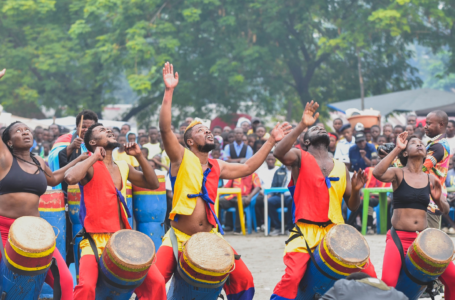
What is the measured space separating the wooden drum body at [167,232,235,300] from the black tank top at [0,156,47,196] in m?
1.49

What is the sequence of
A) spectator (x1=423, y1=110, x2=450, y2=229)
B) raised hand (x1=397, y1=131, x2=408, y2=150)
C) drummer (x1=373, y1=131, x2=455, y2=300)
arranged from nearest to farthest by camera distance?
drummer (x1=373, y1=131, x2=455, y2=300)
raised hand (x1=397, y1=131, x2=408, y2=150)
spectator (x1=423, y1=110, x2=450, y2=229)

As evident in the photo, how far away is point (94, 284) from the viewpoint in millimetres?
5293

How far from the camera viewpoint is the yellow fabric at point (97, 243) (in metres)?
5.52

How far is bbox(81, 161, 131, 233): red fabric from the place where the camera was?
5.63m

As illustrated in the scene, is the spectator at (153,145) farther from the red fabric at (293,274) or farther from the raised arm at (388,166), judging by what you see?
the red fabric at (293,274)

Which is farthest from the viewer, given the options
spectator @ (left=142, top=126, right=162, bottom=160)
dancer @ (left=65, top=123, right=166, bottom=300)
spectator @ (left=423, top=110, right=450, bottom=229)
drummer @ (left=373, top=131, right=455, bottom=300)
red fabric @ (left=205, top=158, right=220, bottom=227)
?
spectator @ (left=142, top=126, right=162, bottom=160)

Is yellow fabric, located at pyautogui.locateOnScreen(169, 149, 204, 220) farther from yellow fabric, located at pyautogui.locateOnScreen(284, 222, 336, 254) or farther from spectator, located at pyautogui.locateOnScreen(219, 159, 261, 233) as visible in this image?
spectator, located at pyautogui.locateOnScreen(219, 159, 261, 233)

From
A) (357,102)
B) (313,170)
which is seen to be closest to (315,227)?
(313,170)

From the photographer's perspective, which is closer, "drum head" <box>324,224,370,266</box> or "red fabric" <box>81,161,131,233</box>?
"drum head" <box>324,224,370,266</box>

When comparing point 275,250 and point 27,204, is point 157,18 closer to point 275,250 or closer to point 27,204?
point 275,250

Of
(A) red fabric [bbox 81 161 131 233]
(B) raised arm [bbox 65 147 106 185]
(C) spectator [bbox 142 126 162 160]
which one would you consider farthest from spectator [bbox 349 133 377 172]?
(B) raised arm [bbox 65 147 106 185]

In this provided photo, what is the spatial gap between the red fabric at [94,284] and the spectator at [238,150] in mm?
7724

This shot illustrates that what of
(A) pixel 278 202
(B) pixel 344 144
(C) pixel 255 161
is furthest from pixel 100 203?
(B) pixel 344 144

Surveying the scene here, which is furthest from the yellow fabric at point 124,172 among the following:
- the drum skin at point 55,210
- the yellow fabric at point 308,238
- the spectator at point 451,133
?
the spectator at point 451,133
